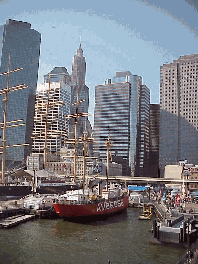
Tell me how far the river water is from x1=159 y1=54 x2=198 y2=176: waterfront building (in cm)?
14948

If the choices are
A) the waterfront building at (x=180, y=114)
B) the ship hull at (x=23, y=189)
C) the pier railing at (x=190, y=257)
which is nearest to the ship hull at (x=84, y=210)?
the ship hull at (x=23, y=189)

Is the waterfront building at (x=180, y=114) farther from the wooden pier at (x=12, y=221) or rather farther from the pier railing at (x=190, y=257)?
the pier railing at (x=190, y=257)

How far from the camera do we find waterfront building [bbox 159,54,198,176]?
184m

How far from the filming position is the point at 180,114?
622ft

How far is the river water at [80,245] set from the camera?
2614 centimetres

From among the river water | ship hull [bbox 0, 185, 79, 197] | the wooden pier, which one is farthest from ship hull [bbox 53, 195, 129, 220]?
ship hull [bbox 0, 185, 79, 197]

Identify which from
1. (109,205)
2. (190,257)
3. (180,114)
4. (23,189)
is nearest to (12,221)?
(109,205)

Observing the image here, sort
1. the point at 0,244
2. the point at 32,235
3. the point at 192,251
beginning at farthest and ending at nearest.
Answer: the point at 32,235 < the point at 0,244 < the point at 192,251

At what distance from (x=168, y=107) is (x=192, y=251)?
176443 mm

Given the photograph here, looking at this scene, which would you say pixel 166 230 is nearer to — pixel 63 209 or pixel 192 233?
pixel 192 233

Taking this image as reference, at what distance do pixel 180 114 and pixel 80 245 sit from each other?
169898 millimetres

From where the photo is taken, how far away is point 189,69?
635 ft

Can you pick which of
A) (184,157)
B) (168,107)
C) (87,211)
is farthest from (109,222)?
(168,107)

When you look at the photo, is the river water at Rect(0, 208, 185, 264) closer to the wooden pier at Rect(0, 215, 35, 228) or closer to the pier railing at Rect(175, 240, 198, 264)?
the wooden pier at Rect(0, 215, 35, 228)
